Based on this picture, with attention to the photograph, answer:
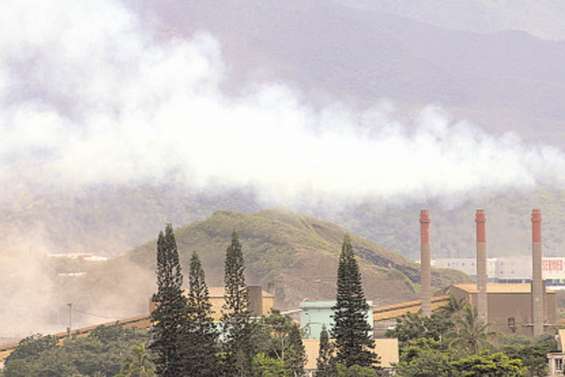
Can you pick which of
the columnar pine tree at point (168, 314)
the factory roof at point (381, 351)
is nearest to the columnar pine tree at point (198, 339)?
the columnar pine tree at point (168, 314)

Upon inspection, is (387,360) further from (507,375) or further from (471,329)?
(507,375)

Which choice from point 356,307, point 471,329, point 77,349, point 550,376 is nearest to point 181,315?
point 356,307

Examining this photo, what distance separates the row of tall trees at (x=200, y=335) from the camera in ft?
459

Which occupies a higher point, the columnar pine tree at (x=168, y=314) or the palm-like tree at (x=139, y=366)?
the columnar pine tree at (x=168, y=314)

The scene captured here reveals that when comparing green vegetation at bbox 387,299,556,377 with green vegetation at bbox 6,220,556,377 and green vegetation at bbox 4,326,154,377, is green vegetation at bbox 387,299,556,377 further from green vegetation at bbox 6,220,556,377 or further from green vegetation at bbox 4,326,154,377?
green vegetation at bbox 4,326,154,377

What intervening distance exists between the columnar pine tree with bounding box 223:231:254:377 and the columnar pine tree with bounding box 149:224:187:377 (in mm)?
4160

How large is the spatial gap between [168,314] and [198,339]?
3509 millimetres

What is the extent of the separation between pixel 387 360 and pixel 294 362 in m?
18.1

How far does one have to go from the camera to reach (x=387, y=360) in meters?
162

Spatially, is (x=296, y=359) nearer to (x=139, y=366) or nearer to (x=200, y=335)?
(x=200, y=335)

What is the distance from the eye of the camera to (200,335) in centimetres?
14162

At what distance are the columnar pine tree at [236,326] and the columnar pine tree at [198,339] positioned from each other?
4.16 feet

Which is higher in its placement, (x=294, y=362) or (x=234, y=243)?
(x=234, y=243)

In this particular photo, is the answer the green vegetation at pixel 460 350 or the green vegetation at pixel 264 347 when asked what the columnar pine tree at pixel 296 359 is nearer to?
the green vegetation at pixel 264 347
